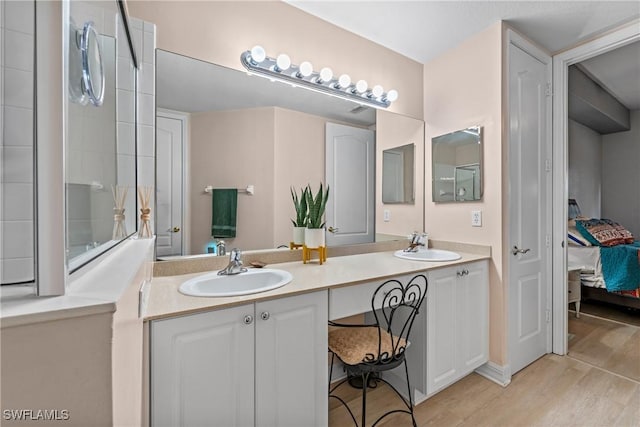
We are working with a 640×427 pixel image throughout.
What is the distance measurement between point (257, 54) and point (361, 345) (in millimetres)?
1654

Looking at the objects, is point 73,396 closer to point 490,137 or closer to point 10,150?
point 10,150

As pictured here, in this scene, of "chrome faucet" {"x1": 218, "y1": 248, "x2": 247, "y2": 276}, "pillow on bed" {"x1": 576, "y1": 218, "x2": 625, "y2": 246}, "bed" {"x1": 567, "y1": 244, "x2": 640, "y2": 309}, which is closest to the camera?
"chrome faucet" {"x1": 218, "y1": 248, "x2": 247, "y2": 276}

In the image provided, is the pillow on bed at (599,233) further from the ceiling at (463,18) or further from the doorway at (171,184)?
the doorway at (171,184)

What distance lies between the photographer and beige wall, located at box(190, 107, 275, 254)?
5.12 ft

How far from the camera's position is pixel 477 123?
6.92ft

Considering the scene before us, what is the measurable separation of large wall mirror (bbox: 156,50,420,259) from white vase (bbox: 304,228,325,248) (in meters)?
0.15

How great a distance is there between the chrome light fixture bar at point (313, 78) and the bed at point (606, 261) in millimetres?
2927

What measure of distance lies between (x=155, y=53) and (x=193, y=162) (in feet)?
1.77

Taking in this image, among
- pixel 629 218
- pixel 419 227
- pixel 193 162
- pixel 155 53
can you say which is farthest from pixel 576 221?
pixel 155 53

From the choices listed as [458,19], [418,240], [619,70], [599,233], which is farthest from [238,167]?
[599,233]

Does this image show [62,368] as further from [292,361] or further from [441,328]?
[441,328]

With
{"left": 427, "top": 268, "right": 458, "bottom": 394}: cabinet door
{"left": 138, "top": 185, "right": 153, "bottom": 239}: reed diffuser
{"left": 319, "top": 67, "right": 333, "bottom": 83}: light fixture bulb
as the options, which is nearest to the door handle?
{"left": 427, "top": 268, "right": 458, "bottom": 394}: cabinet door

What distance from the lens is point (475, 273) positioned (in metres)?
1.93

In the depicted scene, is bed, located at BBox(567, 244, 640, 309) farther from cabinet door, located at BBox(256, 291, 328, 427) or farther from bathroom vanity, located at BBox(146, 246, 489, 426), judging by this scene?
cabinet door, located at BBox(256, 291, 328, 427)
